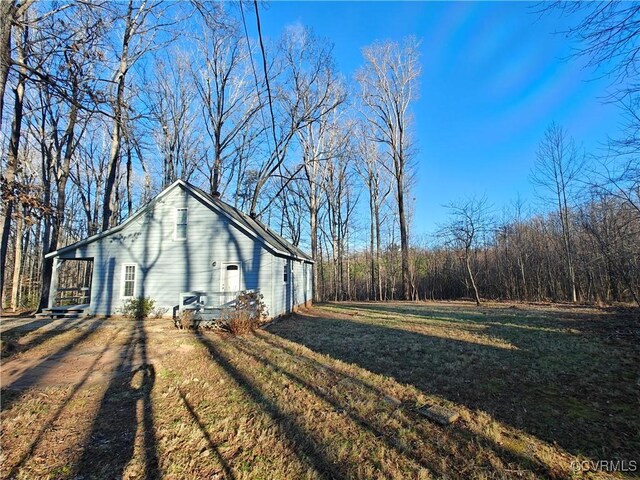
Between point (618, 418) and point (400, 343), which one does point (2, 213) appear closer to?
point (400, 343)

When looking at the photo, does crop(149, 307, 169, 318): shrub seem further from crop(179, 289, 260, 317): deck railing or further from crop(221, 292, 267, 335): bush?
crop(221, 292, 267, 335): bush

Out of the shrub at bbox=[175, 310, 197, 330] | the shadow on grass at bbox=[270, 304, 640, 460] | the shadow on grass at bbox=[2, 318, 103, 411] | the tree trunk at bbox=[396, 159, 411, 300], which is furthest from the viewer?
the tree trunk at bbox=[396, 159, 411, 300]

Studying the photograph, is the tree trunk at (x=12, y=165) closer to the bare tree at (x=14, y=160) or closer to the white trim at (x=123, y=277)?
the bare tree at (x=14, y=160)

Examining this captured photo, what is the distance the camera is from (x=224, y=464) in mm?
3070

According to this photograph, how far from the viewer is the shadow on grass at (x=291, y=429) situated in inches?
117

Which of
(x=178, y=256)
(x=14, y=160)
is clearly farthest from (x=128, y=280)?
(x=14, y=160)

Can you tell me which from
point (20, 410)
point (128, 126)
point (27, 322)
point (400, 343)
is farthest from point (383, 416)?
point (27, 322)

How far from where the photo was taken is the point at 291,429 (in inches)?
144

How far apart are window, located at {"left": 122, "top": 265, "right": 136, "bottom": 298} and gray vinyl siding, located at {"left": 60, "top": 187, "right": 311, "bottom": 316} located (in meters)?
0.13

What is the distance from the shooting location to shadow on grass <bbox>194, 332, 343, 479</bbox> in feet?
9.74

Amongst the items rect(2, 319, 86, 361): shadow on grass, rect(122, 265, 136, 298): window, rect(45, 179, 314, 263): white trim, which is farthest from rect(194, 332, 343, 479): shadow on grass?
rect(122, 265, 136, 298): window

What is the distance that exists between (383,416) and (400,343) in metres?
4.18

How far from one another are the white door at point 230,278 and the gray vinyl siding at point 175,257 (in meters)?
0.19

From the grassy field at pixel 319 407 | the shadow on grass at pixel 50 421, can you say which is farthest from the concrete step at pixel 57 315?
the shadow on grass at pixel 50 421
